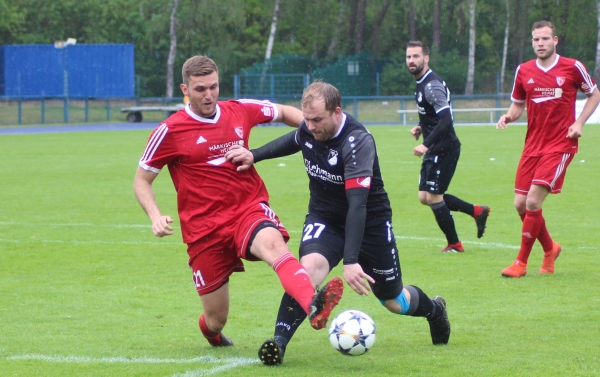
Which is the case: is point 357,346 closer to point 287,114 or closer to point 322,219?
point 322,219

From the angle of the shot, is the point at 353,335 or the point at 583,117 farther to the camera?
the point at 583,117

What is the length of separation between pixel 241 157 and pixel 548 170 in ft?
11.1

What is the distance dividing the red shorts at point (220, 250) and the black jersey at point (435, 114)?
146 inches

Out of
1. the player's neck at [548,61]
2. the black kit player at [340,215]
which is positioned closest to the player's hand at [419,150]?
the player's neck at [548,61]

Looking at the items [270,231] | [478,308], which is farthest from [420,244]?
[270,231]

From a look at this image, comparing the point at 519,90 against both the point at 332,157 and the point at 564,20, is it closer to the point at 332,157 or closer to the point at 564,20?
the point at 332,157

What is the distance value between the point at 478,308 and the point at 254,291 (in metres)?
1.91

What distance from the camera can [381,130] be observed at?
109 feet

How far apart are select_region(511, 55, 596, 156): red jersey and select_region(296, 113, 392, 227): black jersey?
303 cm

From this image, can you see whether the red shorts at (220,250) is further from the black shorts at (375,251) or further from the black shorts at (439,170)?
the black shorts at (439,170)

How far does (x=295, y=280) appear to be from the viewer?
468 cm

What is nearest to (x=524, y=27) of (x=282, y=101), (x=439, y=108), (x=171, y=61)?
(x=282, y=101)

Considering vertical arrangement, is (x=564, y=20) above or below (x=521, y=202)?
above

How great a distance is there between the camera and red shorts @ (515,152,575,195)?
750cm
